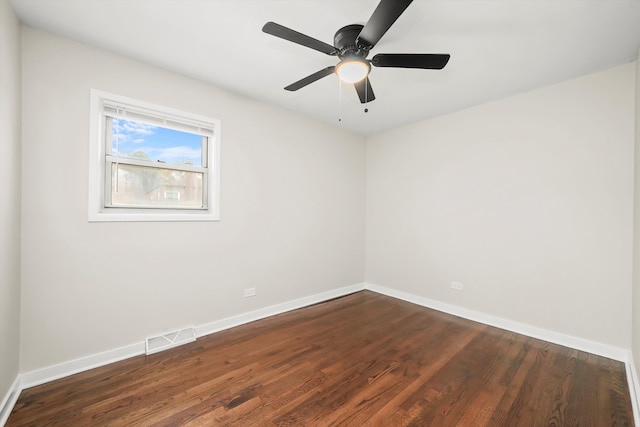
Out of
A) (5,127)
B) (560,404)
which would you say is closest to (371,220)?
(560,404)

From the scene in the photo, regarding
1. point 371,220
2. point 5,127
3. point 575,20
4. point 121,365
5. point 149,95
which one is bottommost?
point 121,365

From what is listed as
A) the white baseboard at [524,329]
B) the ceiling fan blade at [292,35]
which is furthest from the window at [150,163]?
the white baseboard at [524,329]

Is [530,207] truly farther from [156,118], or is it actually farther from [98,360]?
[98,360]

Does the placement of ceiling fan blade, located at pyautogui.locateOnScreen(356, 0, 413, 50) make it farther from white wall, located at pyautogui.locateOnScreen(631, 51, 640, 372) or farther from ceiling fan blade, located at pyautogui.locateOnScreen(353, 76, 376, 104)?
white wall, located at pyautogui.locateOnScreen(631, 51, 640, 372)

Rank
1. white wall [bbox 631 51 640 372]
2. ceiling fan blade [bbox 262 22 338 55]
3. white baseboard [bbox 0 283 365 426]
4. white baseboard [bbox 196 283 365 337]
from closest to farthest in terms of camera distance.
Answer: ceiling fan blade [bbox 262 22 338 55] → white baseboard [bbox 0 283 365 426] → white wall [bbox 631 51 640 372] → white baseboard [bbox 196 283 365 337]

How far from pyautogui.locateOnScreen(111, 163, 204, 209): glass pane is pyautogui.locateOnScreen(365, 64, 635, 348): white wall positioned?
282 centimetres

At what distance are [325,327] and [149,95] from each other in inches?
114

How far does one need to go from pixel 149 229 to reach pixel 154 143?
2.70 ft

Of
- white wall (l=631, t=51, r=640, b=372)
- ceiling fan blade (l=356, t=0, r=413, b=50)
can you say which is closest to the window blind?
ceiling fan blade (l=356, t=0, r=413, b=50)

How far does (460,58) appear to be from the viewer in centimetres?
220

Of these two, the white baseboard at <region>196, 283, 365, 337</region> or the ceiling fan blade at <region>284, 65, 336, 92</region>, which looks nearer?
the ceiling fan blade at <region>284, 65, 336, 92</region>

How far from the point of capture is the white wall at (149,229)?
1.91 metres

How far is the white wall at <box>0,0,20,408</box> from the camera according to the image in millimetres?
1554

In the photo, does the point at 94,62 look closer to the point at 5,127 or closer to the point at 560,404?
the point at 5,127
